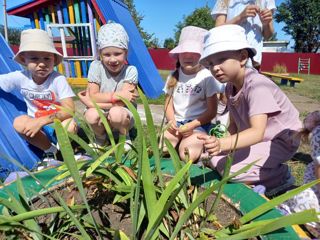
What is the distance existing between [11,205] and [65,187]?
428mm

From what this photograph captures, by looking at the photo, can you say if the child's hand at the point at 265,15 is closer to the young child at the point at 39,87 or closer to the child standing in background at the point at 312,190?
the child standing in background at the point at 312,190

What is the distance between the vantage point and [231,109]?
1856 millimetres

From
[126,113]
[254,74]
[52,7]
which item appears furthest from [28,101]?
[52,7]

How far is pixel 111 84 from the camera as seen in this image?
2586 millimetres

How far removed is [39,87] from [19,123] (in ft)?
0.97

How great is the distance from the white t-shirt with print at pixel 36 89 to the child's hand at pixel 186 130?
778 millimetres

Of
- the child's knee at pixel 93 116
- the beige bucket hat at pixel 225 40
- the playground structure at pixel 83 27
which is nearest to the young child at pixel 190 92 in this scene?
the child's knee at pixel 93 116

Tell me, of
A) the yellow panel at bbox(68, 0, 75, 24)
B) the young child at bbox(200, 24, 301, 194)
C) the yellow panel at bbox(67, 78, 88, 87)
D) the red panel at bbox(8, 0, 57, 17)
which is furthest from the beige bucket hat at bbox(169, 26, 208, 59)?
the red panel at bbox(8, 0, 57, 17)

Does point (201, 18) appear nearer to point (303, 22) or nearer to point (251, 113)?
point (303, 22)

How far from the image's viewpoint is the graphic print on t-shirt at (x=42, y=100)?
2.22 meters

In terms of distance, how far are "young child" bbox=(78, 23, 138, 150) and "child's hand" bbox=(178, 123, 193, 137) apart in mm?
389

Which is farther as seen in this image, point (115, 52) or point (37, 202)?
point (115, 52)

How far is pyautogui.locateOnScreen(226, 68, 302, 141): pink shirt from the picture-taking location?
1539mm

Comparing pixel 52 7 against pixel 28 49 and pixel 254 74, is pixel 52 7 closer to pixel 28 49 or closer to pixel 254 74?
pixel 28 49
